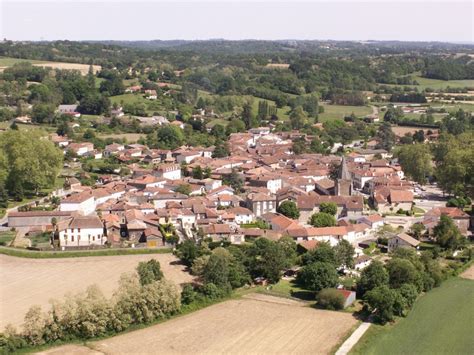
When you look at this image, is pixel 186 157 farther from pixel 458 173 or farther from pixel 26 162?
pixel 458 173

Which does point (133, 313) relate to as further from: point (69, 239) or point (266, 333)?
point (69, 239)

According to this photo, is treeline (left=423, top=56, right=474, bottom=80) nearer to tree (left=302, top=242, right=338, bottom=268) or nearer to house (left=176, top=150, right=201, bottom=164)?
house (left=176, top=150, right=201, bottom=164)

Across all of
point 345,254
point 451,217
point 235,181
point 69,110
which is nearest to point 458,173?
point 451,217

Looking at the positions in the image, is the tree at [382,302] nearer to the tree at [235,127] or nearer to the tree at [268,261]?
the tree at [268,261]

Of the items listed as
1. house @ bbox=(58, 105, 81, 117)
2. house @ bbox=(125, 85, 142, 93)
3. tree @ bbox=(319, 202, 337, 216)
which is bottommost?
tree @ bbox=(319, 202, 337, 216)

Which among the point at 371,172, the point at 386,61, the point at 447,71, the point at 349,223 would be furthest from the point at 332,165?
the point at 386,61

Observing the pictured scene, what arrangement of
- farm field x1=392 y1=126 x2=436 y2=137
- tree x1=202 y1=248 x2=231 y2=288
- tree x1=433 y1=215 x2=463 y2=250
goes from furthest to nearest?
farm field x1=392 y1=126 x2=436 y2=137 → tree x1=433 y1=215 x2=463 y2=250 → tree x1=202 y1=248 x2=231 y2=288

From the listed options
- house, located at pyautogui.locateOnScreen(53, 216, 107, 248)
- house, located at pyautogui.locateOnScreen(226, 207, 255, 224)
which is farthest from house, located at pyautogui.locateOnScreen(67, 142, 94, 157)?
house, located at pyautogui.locateOnScreen(226, 207, 255, 224)

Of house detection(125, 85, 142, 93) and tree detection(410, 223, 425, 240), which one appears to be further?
house detection(125, 85, 142, 93)
